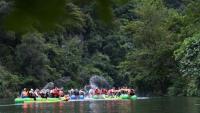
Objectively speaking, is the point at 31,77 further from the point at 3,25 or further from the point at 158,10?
the point at 3,25

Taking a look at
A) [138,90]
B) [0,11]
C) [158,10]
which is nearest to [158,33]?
[158,10]

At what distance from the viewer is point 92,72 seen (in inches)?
2483

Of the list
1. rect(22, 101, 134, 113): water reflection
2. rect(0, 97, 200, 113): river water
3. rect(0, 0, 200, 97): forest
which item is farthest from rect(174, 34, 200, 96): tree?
rect(22, 101, 134, 113): water reflection

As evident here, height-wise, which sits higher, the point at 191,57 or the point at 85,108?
the point at 191,57

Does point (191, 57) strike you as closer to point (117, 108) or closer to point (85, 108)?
point (85, 108)

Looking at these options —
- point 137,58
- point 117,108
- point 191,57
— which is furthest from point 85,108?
point 137,58

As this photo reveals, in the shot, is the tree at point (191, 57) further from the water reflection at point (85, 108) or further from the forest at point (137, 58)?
the water reflection at point (85, 108)

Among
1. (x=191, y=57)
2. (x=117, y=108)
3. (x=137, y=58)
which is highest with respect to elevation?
(x=137, y=58)

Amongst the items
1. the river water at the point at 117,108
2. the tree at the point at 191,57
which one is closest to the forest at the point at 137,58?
the tree at the point at 191,57

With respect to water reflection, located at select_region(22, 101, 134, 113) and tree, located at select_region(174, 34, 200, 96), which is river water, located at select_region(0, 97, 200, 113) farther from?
tree, located at select_region(174, 34, 200, 96)

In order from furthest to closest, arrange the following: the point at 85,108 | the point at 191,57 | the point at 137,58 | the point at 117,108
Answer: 1. the point at 137,58
2. the point at 191,57
3. the point at 85,108
4. the point at 117,108

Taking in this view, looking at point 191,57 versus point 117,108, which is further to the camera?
point 191,57

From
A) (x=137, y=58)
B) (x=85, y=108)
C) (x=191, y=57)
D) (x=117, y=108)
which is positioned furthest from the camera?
(x=137, y=58)

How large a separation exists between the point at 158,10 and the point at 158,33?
2.50 meters
